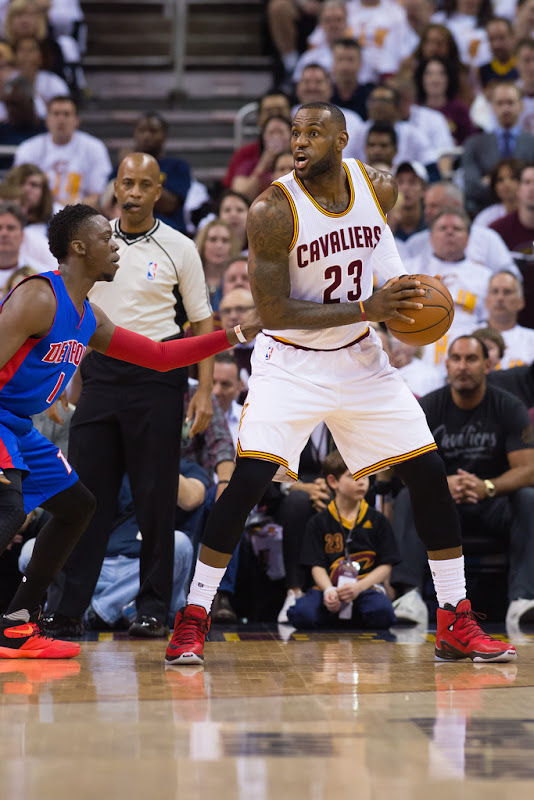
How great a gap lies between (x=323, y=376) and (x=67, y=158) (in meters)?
6.69

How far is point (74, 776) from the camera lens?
275 cm

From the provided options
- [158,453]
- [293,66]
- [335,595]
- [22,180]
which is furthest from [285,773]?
[293,66]

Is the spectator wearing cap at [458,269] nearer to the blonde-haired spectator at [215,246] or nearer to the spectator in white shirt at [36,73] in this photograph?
the blonde-haired spectator at [215,246]

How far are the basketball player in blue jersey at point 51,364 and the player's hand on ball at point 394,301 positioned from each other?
1.74ft

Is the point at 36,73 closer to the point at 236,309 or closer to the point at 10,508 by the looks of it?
the point at 236,309

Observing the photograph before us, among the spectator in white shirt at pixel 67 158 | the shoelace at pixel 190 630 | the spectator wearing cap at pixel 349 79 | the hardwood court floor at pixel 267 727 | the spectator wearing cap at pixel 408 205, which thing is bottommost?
the hardwood court floor at pixel 267 727

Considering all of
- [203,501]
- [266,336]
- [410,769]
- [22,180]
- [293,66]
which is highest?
[293,66]

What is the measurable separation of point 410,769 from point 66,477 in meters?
2.32

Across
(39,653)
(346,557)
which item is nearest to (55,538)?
(39,653)

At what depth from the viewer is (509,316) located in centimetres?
814

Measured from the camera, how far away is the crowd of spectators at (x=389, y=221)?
20.3ft

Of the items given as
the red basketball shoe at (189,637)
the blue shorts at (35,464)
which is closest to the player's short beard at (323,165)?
the blue shorts at (35,464)

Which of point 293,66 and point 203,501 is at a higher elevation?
point 293,66

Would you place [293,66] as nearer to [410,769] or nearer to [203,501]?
[203,501]
